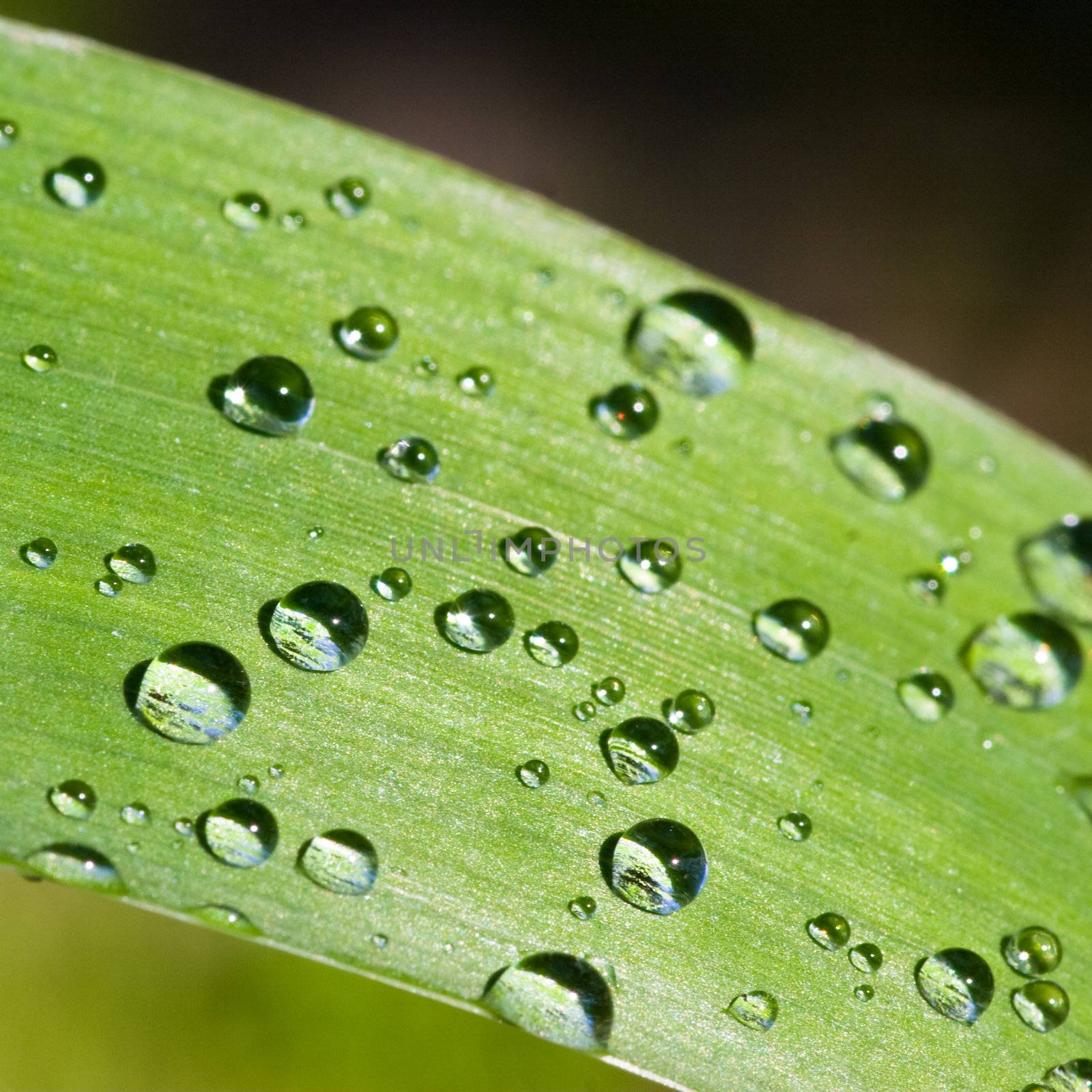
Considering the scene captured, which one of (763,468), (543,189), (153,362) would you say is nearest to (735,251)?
(543,189)

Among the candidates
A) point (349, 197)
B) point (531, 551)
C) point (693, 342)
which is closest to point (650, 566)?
point (531, 551)

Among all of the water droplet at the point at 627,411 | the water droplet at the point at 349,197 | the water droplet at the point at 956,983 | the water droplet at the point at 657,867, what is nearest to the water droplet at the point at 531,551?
the water droplet at the point at 627,411

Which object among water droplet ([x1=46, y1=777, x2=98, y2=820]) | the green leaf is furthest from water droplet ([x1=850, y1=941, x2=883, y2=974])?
water droplet ([x1=46, y1=777, x2=98, y2=820])

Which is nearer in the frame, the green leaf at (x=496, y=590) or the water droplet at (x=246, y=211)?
the green leaf at (x=496, y=590)

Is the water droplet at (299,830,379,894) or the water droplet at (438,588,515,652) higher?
the water droplet at (438,588,515,652)

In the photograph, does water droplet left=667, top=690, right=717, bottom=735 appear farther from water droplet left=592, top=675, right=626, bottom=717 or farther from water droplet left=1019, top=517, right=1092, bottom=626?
water droplet left=1019, top=517, right=1092, bottom=626

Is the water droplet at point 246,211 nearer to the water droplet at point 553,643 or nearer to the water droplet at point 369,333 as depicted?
the water droplet at point 369,333

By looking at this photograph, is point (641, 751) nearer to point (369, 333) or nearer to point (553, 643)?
point (553, 643)
